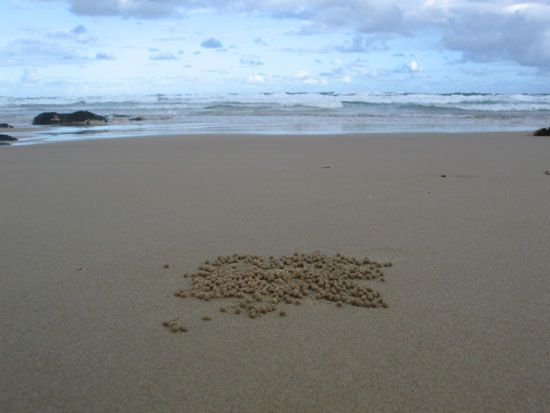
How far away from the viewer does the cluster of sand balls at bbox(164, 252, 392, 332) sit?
10.6ft

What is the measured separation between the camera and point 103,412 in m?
2.15

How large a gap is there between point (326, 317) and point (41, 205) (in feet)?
12.8

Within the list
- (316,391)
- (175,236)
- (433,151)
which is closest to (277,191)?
(175,236)

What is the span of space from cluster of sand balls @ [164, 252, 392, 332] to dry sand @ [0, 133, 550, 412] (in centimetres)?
8

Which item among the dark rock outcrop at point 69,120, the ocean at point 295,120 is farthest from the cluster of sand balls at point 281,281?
the dark rock outcrop at point 69,120

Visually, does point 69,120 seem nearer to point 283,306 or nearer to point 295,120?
point 295,120

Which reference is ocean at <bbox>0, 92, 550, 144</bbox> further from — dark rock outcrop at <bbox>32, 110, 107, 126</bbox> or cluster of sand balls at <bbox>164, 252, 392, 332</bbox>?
cluster of sand balls at <bbox>164, 252, 392, 332</bbox>

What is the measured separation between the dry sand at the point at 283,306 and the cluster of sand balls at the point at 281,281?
0.08 metres

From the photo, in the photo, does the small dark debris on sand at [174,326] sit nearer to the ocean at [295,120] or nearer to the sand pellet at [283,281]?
the sand pellet at [283,281]

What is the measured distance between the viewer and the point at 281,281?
3.47 metres

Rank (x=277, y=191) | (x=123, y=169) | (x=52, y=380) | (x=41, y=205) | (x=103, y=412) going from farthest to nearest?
(x=123, y=169)
(x=277, y=191)
(x=41, y=205)
(x=52, y=380)
(x=103, y=412)

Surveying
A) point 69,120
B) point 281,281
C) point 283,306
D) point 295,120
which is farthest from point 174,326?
point 295,120

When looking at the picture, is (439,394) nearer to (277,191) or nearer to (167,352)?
(167,352)

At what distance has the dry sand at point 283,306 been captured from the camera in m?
2.30
